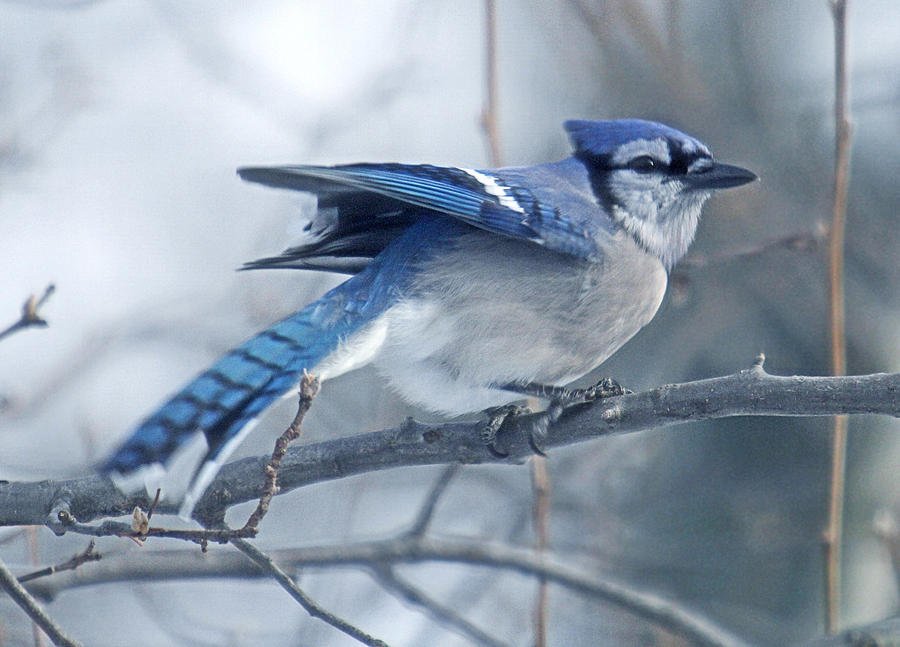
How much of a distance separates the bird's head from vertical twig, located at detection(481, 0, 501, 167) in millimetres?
424

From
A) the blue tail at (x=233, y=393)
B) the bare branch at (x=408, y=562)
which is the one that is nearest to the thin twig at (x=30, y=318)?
the blue tail at (x=233, y=393)

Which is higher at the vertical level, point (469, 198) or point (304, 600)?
point (469, 198)

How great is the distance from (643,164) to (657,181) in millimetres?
58

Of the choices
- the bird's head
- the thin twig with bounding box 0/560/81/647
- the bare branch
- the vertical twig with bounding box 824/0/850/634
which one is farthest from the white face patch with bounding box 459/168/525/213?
the thin twig with bounding box 0/560/81/647

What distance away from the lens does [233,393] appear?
1832 mm

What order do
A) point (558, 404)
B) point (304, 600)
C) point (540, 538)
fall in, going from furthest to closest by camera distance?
point (540, 538), point (558, 404), point (304, 600)

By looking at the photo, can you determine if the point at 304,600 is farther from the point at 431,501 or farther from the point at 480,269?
the point at 480,269

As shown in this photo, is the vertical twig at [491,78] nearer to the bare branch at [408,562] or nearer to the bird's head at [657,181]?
the bird's head at [657,181]

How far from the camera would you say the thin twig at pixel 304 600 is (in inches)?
56.7

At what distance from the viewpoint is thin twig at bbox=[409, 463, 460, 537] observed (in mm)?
2129

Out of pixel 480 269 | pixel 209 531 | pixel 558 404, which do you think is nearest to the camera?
pixel 209 531

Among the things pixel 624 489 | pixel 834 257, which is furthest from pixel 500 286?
pixel 624 489

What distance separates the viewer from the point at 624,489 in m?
3.74

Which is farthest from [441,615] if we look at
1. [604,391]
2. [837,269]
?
[837,269]
